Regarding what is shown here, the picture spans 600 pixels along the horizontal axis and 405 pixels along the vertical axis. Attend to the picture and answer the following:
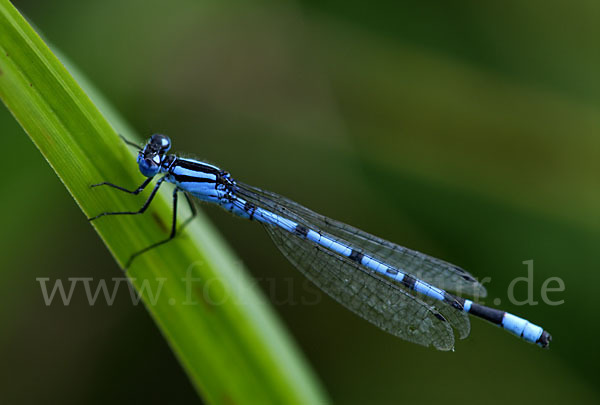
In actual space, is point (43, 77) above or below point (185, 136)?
below

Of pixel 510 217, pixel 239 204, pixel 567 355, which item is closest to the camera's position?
pixel 239 204

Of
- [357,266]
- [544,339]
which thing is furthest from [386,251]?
[544,339]

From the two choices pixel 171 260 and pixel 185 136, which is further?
pixel 185 136

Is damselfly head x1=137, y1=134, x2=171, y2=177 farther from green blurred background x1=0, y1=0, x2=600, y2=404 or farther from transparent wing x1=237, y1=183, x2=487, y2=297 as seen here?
green blurred background x1=0, y1=0, x2=600, y2=404

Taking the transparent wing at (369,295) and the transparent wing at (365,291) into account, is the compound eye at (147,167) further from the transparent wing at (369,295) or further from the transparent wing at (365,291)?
the transparent wing at (369,295)

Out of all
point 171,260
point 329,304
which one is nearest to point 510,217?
point 329,304

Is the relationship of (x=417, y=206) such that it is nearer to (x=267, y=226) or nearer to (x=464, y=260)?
(x=464, y=260)

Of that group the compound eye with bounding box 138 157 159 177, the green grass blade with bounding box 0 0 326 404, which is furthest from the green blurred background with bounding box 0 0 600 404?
the green grass blade with bounding box 0 0 326 404
